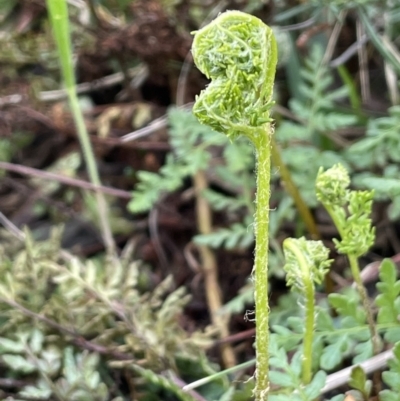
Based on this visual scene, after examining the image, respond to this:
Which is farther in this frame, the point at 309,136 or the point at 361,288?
the point at 309,136

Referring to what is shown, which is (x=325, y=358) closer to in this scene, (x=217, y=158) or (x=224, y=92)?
(x=224, y=92)

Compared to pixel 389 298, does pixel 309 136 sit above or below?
above

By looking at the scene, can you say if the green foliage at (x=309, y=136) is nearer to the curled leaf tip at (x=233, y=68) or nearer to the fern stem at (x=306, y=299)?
the fern stem at (x=306, y=299)

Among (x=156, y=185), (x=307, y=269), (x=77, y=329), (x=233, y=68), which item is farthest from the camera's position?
(x=156, y=185)

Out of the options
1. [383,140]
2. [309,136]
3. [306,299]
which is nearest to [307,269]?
[306,299]

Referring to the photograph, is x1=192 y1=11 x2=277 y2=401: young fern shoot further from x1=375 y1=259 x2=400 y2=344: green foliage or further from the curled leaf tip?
x1=375 y1=259 x2=400 y2=344: green foliage

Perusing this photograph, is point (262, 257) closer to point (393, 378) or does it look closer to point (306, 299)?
point (306, 299)

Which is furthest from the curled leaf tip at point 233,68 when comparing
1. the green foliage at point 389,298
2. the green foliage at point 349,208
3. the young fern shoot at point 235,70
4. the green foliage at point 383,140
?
the green foliage at point 383,140
